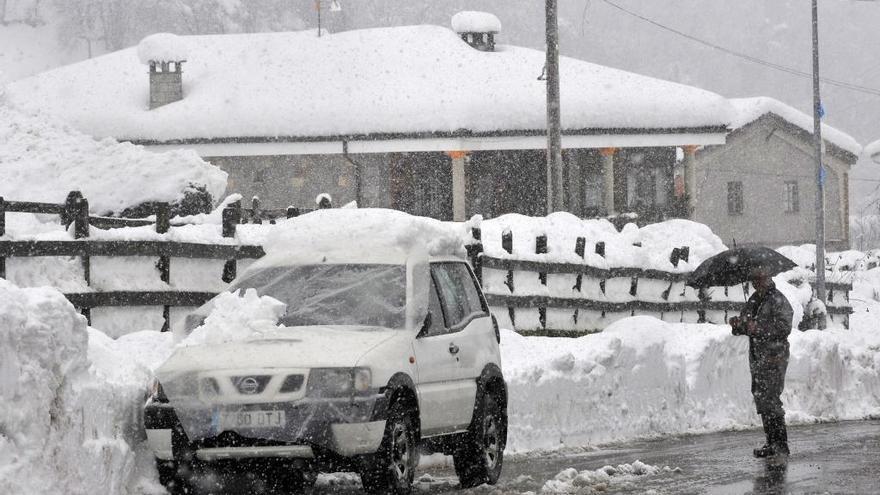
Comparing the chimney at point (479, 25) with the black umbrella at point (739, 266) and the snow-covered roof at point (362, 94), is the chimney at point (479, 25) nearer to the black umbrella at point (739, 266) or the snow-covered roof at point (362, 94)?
the snow-covered roof at point (362, 94)

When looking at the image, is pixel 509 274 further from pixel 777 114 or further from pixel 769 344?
pixel 777 114

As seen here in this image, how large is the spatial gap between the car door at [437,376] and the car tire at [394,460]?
228 millimetres

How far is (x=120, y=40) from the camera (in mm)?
105562

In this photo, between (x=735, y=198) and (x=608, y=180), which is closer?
(x=608, y=180)

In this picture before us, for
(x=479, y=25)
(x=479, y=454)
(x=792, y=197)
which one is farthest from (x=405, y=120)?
(x=479, y=454)

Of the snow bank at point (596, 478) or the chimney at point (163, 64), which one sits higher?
the chimney at point (163, 64)

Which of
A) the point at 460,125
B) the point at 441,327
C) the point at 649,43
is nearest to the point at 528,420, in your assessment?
the point at 441,327

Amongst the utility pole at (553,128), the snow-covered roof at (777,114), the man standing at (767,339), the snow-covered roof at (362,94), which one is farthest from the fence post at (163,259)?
the snow-covered roof at (777,114)

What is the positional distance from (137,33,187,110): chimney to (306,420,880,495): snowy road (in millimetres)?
28443

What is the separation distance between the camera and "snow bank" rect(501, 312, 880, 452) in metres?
14.7

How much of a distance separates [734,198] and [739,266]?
43.4 metres

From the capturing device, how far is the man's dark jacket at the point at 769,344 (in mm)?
13414

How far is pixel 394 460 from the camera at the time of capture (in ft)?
31.2

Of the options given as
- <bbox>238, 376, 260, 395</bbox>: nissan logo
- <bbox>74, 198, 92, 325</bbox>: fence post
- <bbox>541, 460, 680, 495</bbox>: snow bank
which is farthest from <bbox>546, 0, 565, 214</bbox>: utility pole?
<bbox>238, 376, 260, 395</bbox>: nissan logo
